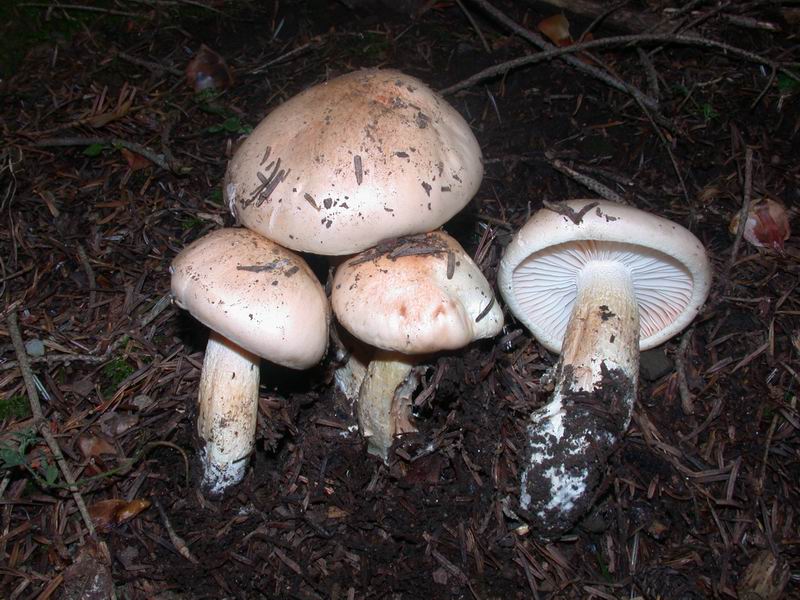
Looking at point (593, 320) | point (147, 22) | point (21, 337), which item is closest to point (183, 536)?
point (21, 337)

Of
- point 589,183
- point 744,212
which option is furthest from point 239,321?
point 744,212

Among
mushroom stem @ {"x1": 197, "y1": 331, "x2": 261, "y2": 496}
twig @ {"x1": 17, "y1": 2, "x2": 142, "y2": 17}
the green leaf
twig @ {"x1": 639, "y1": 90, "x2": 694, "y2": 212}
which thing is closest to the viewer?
mushroom stem @ {"x1": 197, "y1": 331, "x2": 261, "y2": 496}

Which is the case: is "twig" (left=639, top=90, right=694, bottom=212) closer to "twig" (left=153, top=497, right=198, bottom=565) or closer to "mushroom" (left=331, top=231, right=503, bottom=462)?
"mushroom" (left=331, top=231, right=503, bottom=462)

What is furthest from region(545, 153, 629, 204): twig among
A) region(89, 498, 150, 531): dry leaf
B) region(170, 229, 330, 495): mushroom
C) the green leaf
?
region(89, 498, 150, 531): dry leaf

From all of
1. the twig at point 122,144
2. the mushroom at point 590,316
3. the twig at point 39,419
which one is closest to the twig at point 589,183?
the mushroom at point 590,316

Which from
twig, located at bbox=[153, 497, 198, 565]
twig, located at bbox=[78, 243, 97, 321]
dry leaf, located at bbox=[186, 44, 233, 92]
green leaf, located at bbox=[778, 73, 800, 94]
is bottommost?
twig, located at bbox=[153, 497, 198, 565]

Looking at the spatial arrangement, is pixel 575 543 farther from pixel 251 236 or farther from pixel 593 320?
pixel 251 236
